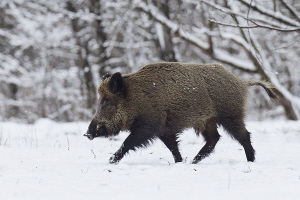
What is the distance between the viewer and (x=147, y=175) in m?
4.66

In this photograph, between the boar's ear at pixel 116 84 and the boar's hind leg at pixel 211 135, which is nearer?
the boar's ear at pixel 116 84

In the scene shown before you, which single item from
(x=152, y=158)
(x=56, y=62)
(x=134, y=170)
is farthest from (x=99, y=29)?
(x=134, y=170)

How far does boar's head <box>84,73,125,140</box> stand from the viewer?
5785 mm

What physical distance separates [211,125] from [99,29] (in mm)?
13139

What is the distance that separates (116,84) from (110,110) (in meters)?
0.38

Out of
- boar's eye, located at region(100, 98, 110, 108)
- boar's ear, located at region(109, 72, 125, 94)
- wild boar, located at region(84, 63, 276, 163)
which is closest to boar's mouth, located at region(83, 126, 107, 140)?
wild boar, located at region(84, 63, 276, 163)

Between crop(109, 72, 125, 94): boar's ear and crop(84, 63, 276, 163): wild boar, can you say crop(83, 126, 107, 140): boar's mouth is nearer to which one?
crop(84, 63, 276, 163): wild boar

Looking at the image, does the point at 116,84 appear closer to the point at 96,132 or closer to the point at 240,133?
the point at 96,132

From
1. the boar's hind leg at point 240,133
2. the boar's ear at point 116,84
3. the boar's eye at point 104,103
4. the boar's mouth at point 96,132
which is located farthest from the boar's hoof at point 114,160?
the boar's hind leg at point 240,133

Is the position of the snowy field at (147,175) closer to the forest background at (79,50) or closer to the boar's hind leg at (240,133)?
the boar's hind leg at (240,133)

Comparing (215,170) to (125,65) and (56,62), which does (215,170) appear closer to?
(125,65)

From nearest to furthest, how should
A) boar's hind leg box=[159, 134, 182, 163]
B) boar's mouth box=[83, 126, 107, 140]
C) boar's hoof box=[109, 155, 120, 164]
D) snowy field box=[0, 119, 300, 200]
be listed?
snowy field box=[0, 119, 300, 200], boar's hoof box=[109, 155, 120, 164], boar's mouth box=[83, 126, 107, 140], boar's hind leg box=[159, 134, 182, 163]

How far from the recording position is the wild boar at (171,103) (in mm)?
5719

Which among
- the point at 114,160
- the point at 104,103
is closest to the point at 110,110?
the point at 104,103
